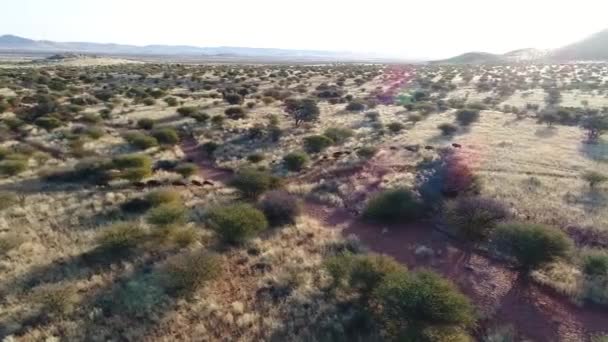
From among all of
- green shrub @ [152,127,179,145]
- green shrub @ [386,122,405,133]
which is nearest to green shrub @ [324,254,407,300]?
green shrub @ [152,127,179,145]

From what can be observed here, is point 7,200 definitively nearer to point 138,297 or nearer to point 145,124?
point 138,297

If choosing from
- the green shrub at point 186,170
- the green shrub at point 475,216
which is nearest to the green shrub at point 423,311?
the green shrub at point 475,216

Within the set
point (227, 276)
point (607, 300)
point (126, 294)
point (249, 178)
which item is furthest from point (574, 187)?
point (126, 294)

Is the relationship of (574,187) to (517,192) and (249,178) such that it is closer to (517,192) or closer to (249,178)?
(517,192)

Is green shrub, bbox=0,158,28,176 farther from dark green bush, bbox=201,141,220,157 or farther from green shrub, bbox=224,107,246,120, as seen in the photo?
green shrub, bbox=224,107,246,120

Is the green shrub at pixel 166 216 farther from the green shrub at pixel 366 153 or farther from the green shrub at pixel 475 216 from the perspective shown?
the green shrub at pixel 366 153

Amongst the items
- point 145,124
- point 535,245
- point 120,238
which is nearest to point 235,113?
point 145,124
